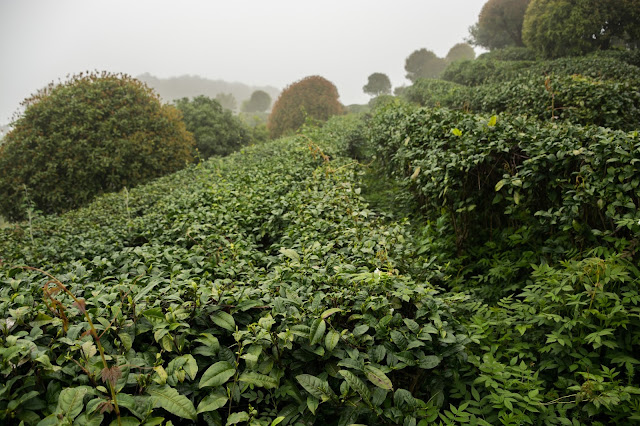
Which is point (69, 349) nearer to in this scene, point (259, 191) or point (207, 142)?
point (259, 191)

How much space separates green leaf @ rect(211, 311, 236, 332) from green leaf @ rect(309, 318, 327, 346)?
16.1 inches

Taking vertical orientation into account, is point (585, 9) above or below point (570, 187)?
above

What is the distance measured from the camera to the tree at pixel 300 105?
52.2 feet

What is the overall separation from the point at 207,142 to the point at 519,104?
29.2 ft

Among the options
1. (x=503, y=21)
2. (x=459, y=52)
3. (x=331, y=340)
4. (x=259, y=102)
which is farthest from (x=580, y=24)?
(x=259, y=102)

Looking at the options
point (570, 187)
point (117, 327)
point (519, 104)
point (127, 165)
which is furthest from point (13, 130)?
point (519, 104)

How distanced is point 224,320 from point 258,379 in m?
0.38

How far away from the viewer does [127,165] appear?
325 inches

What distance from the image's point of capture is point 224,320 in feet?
5.84

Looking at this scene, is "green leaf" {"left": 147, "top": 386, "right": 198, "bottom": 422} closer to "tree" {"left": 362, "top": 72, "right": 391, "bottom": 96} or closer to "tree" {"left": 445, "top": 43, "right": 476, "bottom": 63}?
"tree" {"left": 362, "top": 72, "right": 391, "bottom": 96}

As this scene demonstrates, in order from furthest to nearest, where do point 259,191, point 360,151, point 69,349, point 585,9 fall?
point 585,9
point 360,151
point 259,191
point 69,349

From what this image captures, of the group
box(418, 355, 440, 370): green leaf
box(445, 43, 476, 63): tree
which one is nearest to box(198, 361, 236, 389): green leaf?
box(418, 355, 440, 370): green leaf

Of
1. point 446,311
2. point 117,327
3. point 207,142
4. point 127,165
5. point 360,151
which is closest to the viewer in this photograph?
point 117,327

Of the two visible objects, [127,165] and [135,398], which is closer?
[135,398]
